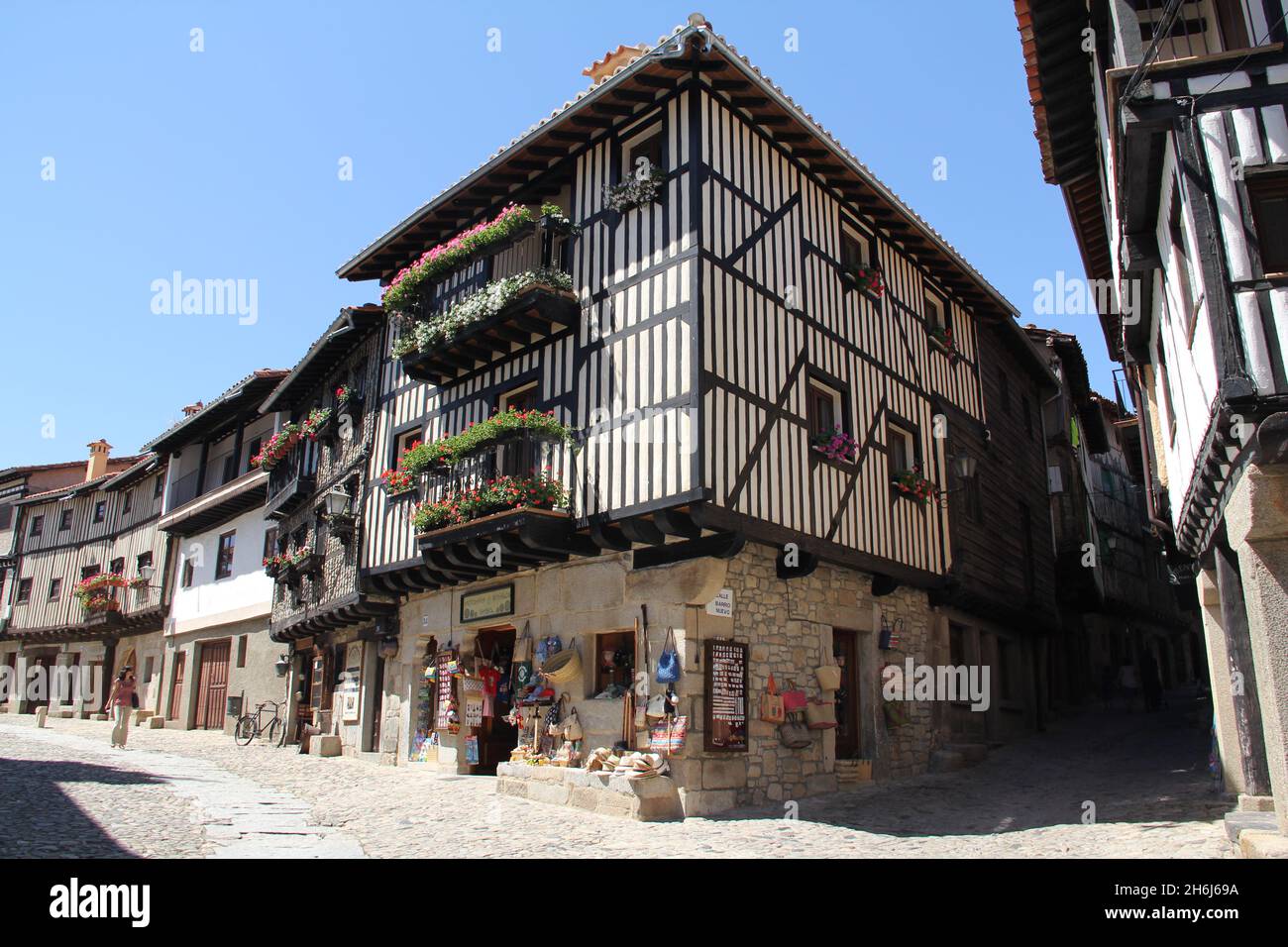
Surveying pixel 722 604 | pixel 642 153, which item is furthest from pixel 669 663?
pixel 642 153

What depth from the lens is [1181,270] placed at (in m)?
7.18

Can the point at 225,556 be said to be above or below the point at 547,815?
above

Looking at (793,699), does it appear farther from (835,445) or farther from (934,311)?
(934,311)

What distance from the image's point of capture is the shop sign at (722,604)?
33.0 ft

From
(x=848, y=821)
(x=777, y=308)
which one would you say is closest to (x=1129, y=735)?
(x=848, y=821)

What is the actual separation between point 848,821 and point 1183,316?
5.79 m

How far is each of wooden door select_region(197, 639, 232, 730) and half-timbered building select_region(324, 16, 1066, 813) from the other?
11.8m

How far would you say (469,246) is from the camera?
12086 millimetres

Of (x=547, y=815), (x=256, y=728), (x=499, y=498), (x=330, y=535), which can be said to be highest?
(x=330, y=535)

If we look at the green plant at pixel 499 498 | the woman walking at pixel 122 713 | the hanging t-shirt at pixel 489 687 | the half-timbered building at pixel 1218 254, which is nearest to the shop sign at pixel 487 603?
the hanging t-shirt at pixel 489 687

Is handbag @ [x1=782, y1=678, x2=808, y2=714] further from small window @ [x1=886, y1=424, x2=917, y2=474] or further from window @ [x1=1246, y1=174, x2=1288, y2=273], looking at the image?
window @ [x1=1246, y1=174, x2=1288, y2=273]

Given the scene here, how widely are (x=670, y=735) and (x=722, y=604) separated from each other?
5.15 feet

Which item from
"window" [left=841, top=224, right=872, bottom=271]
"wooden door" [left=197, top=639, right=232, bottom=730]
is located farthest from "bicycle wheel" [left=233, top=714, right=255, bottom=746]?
"window" [left=841, top=224, right=872, bottom=271]
